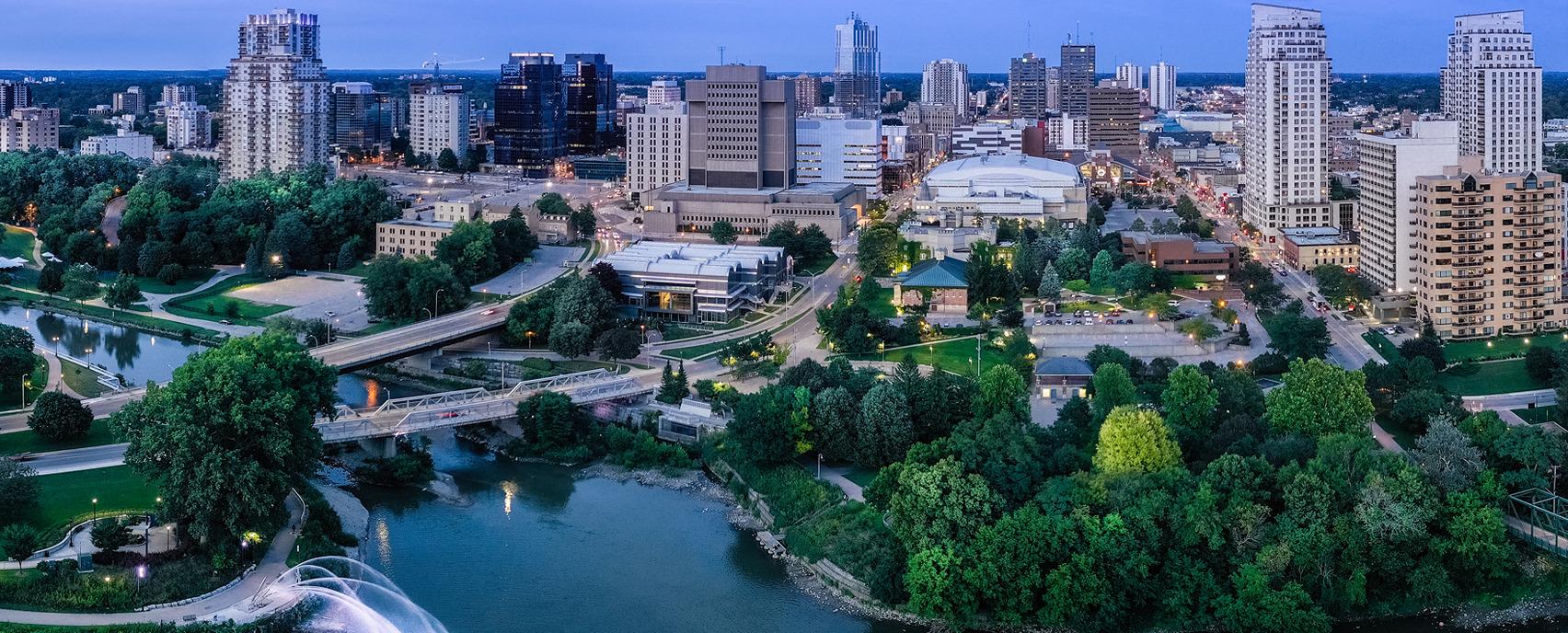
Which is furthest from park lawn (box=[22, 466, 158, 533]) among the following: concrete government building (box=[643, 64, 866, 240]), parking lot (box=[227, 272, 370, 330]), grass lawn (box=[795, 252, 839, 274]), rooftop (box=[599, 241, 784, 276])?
concrete government building (box=[643, 64, 866, 240])

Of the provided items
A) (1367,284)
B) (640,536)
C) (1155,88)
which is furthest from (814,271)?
(1155,88)

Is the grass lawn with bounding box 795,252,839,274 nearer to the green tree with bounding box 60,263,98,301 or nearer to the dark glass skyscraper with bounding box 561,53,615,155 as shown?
the green tree with bounding box 60,263,98,301

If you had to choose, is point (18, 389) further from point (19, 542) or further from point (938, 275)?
point (938, 275)

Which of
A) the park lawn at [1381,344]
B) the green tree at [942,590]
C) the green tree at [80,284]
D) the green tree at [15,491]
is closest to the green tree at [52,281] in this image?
the green tree at [80,284]

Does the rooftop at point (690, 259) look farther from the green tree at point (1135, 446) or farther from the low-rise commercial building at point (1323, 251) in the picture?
the green tree at point (1135, 446)

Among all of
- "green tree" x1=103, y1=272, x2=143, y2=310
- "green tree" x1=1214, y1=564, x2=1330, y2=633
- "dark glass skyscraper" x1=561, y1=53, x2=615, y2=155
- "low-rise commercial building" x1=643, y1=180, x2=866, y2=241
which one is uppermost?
"dark glass skyscraper" x1=561, y1=53, x2=615, y2=155

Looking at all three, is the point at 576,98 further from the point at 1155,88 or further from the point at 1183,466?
the point at 1155,88
